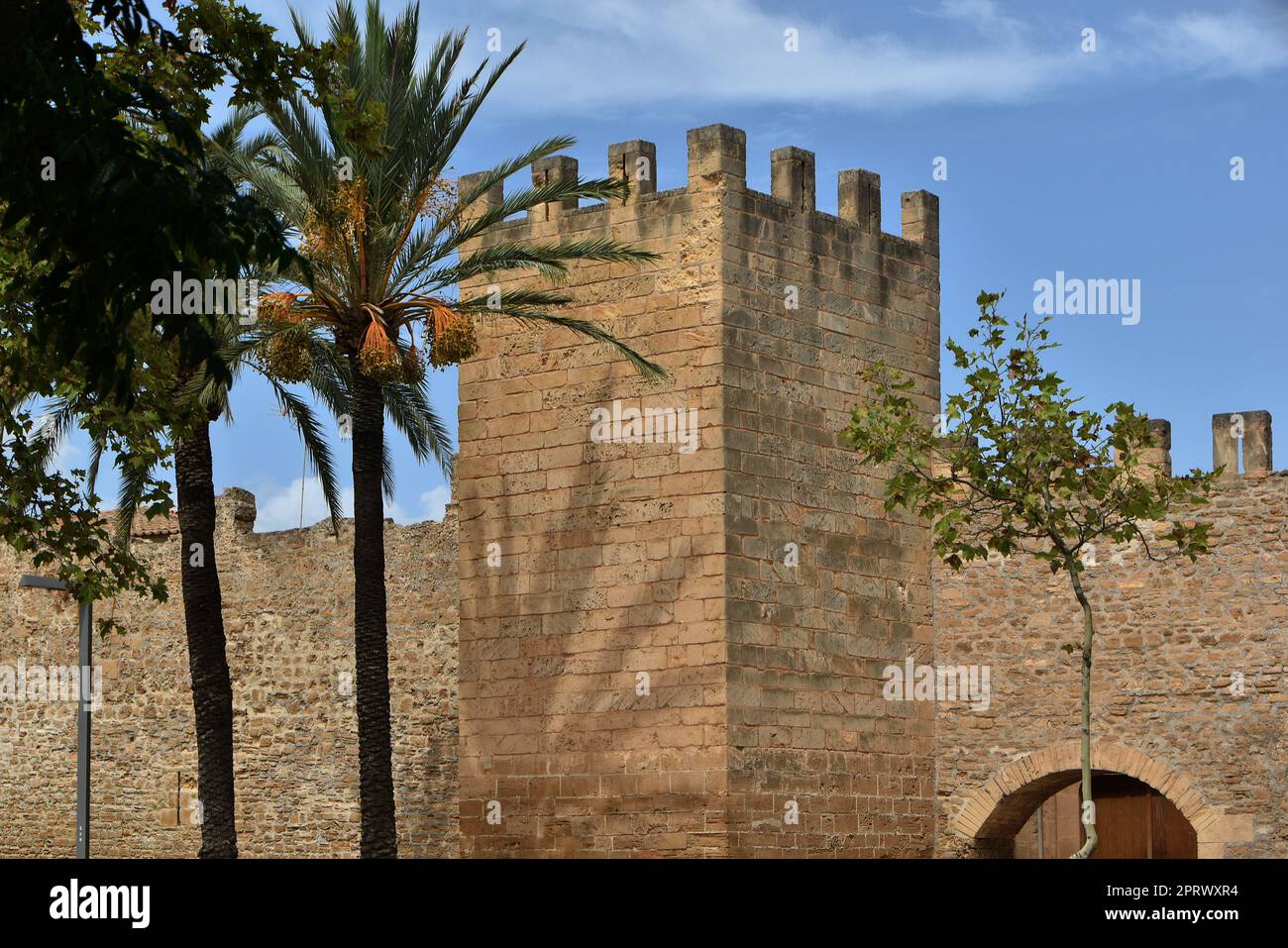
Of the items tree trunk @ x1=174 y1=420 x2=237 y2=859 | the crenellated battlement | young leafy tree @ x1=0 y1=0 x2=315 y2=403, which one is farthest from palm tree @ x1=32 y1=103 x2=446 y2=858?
young leafy tree @ x1=0 y1=0 x2=315 y2=403

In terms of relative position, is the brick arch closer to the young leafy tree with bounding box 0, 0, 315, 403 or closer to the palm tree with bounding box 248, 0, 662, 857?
the palm tree with bounding box 248, 0, 662, 857

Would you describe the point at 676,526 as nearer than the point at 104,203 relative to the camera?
No

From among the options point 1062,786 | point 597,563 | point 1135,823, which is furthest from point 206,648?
point 1135,823

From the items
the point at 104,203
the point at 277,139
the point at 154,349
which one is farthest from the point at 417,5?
the point at 104,203

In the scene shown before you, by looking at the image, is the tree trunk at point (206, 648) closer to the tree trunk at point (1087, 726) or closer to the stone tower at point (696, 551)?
the stone tower at point (696, 551)

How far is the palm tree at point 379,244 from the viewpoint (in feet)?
50.2

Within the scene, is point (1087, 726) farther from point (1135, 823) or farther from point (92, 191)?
point (1135, 823)

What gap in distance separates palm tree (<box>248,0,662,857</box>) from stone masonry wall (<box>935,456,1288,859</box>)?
4444 mm

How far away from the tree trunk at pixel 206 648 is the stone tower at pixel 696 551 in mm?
1870

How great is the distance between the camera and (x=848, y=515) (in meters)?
16.2

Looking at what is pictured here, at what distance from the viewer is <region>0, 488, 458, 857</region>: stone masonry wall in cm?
2053
